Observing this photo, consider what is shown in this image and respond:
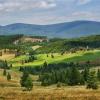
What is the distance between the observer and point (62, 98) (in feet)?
196

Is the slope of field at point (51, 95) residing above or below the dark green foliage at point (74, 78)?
above

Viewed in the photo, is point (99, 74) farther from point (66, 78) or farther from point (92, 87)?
point (92, 87)

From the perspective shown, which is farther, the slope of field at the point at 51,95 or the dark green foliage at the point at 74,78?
the dark green foliage at the point at 74,78

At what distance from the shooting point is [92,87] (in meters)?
103

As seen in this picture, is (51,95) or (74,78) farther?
(74,78)

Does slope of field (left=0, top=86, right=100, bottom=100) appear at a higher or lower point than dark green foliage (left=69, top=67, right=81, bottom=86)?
higher

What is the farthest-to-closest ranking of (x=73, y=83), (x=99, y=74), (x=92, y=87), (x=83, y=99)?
1. (x=99, y=74)
2. (x=73, y=83)
3. (x=92, y=87)
4. (x=83, y=99)

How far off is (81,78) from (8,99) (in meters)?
81.5

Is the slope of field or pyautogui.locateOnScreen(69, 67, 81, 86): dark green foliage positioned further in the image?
pyautogui.locateOnScreen(69, 67, 81, 86): dark green foliage

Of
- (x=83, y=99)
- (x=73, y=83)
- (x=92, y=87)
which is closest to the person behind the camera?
(x=83, y=99)

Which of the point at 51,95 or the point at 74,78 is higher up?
the point at 51,95

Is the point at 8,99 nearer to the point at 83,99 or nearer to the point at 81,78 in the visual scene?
the point at 83,99

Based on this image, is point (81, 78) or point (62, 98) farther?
point (81, 78)

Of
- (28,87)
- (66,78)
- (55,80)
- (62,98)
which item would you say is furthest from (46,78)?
(62,98)
